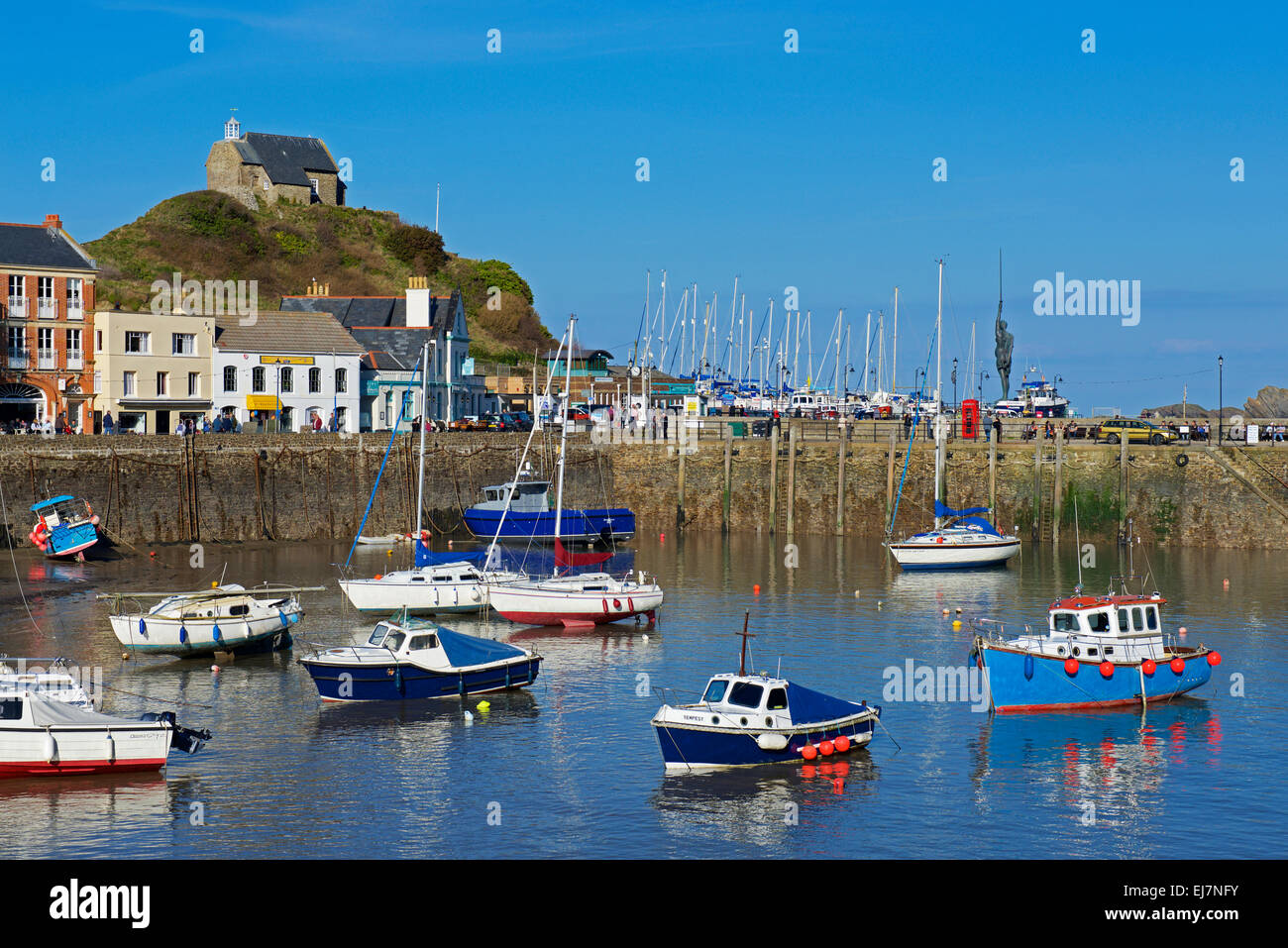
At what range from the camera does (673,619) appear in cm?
4903

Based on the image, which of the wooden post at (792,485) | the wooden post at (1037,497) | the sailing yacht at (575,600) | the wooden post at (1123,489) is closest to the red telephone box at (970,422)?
the wooden post at (1037,497)

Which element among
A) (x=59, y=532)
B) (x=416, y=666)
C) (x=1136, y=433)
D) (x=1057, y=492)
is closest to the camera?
(x=416, y=666)

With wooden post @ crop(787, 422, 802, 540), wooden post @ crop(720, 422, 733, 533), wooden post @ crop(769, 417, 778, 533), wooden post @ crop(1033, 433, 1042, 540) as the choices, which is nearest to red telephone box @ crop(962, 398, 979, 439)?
wooden post @ crop(1033, 433, 1042, 540)

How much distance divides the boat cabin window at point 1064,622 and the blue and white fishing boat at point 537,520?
104ft

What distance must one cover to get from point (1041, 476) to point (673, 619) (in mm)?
31276

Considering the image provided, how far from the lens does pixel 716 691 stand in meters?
31.3

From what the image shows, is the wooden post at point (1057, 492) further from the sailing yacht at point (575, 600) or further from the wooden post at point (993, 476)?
the sailing yacht at point (575, 600)

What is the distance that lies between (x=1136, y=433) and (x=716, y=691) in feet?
179

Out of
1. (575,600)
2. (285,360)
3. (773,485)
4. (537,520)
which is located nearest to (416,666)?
(575,600)

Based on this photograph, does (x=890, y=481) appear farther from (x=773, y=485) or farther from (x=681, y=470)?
(x=681, y=470)

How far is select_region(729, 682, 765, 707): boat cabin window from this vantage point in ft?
101

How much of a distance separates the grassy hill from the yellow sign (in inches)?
1712
